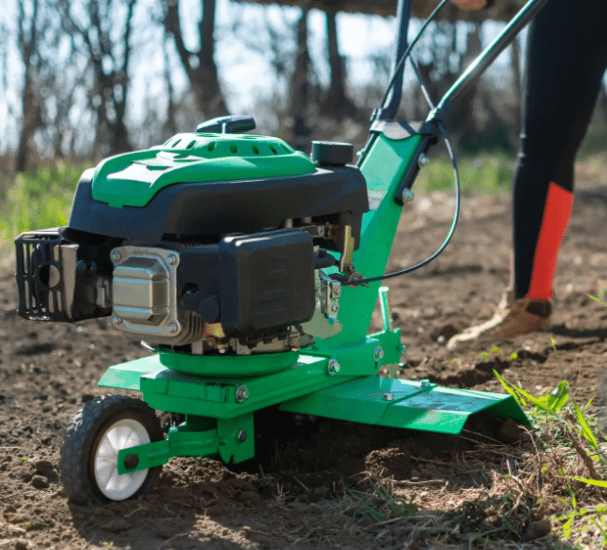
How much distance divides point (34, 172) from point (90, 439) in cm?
568

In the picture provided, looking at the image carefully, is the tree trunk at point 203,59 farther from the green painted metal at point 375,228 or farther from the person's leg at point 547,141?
the green painted metal at point 375,228

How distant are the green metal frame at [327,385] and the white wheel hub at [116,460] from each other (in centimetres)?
4

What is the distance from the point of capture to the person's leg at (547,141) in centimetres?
279

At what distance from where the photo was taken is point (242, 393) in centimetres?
179

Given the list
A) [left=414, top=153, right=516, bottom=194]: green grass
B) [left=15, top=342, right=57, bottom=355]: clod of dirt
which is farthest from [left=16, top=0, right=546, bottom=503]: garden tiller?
[left=414, top=153, right=516, bottom=194]: green grass

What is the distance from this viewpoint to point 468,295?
4344 millimetres

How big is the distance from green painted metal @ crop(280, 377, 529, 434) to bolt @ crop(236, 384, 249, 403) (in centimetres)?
27

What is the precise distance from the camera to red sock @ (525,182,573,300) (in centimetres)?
303

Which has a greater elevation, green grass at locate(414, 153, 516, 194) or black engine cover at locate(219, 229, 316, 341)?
black engine cover at locate(219, 229, 316, 341)

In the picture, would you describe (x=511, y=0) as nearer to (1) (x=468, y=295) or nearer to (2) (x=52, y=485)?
(1) (x=468, y=295)

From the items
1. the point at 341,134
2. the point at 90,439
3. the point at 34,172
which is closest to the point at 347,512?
the point at 90,439

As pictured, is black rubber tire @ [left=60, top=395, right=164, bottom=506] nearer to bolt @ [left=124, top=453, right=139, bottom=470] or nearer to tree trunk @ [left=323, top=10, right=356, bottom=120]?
bolt @ [left=124, top=453, right=139, bottom=470]

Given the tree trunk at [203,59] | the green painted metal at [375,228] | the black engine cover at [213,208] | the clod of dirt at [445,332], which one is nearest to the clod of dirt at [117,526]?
the black engine cover at [213,208]

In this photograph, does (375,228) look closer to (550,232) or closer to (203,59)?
(550,232)
